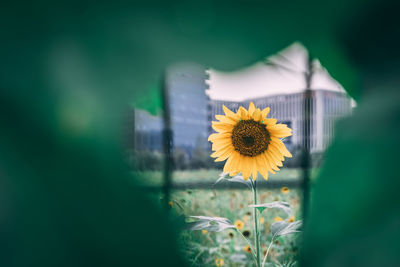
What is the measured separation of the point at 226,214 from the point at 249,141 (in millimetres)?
293

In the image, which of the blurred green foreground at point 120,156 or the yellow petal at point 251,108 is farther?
the yellow petal at point 251,108

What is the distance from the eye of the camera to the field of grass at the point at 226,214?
1.74 ft

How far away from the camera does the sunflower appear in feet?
1.72

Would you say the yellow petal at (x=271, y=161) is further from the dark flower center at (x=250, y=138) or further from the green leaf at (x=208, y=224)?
the green leaf at (x=208, y=224)

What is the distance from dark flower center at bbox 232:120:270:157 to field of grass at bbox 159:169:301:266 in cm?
6

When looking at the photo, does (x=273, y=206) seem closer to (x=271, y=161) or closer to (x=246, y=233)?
(x=271, y=161)

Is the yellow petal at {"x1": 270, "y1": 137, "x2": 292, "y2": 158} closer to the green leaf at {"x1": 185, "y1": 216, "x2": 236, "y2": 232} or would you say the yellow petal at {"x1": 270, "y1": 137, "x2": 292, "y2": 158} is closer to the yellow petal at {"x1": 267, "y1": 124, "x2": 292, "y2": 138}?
the yellow petal at {"x1": 267, "y1": 124, "x2": 292, "y2": 138}

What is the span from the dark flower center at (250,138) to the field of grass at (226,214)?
0.06 meters

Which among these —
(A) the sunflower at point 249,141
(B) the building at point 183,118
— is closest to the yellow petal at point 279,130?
(A) the sunflower at point 249,141

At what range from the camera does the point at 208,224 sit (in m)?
0.48

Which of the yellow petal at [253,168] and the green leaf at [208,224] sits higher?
the yellow petal at [253,168]

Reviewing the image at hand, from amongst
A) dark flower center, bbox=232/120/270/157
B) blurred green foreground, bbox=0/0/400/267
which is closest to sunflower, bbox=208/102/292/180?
dark flower center, bbox=232/120/270/157

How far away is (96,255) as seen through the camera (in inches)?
10.8

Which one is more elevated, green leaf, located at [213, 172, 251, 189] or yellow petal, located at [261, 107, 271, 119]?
yellow petal, located at [261, 107, 271, 119]
